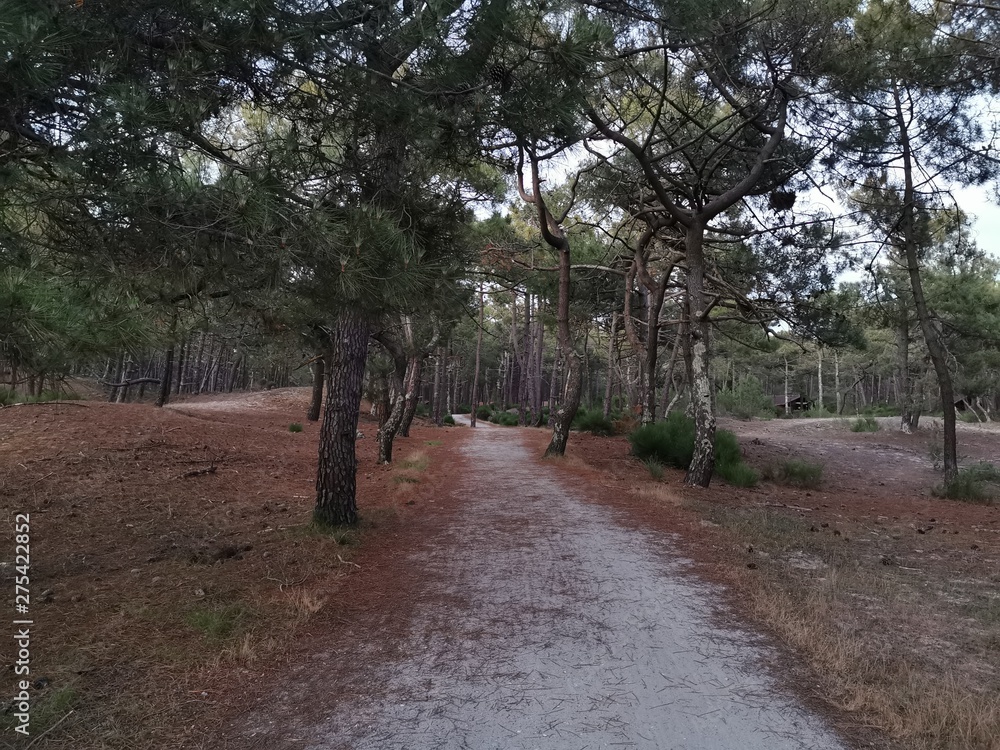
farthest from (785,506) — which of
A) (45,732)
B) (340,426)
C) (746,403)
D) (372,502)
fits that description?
(746,403)

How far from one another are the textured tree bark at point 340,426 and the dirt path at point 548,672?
4.29 feet

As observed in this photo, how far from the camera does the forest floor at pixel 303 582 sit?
2764 mm

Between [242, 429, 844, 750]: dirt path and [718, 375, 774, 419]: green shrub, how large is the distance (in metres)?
30.0

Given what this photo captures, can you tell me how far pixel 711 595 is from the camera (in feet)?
14.4

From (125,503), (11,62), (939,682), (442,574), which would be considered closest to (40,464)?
(125,503)

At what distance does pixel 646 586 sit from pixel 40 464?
7806 millimetres

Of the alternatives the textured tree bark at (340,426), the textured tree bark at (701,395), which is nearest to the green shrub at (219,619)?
the textured tree bark at (340,426)

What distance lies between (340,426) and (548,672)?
3.62 meters

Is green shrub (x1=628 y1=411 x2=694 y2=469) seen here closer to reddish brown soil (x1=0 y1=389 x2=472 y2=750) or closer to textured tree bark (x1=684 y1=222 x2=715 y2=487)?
textured tree bark (x1=684 y1=222 x2=715 y2=487)

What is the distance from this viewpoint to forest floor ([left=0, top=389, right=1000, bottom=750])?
276 centimetres

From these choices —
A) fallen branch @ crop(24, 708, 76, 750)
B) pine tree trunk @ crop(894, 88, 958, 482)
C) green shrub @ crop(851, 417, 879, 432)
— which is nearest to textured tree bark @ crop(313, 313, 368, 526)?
fallen branch @ crop(24, 708, 76, 750)

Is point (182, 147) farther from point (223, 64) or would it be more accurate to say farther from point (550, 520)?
point (550, 520)

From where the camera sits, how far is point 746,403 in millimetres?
33656

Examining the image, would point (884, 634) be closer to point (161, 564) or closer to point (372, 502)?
point (161, 564)
